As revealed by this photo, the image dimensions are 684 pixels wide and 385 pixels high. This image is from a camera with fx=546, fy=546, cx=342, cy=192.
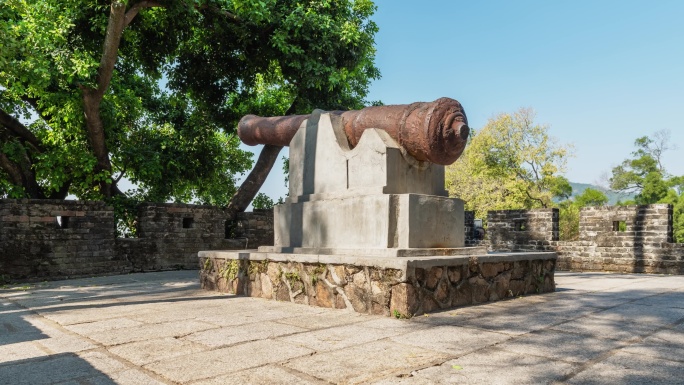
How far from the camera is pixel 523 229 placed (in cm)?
1159

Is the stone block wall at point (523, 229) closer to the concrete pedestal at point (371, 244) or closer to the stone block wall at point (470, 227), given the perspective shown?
the stone block wall at point (470, 227)

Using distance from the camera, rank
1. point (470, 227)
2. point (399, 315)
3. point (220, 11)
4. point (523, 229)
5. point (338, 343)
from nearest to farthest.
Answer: point (338, 343)
point (399, 315)
point (220, 11)
point (523, 229)
point (470, 227)

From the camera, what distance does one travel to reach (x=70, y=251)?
9.57 meters

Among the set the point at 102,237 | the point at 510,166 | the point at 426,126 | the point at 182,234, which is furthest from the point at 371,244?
the point at 510,166

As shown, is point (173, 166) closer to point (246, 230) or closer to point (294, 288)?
point (246, 230)

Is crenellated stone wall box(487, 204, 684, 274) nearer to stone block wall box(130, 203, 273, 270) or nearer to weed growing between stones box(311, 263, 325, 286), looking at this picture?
stone block wall box(130, 203, 273, 270)

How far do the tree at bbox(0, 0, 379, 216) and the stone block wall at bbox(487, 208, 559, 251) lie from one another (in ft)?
15.3

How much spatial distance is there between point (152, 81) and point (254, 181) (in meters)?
4.07

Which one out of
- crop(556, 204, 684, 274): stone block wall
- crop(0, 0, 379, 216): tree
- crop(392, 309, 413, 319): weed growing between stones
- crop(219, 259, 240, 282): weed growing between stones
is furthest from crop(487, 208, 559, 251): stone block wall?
crop(392, 309, 413, 319): weed growing between stones

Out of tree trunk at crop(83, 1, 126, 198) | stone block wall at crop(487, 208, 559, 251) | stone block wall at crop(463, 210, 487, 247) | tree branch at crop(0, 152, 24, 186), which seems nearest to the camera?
tree trunk at crop(83, 1, 126, 198)

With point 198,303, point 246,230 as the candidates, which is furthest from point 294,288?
point 246,230

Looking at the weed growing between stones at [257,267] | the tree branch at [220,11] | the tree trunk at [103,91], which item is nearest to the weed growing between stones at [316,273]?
the weed growing between stones at [257,267]

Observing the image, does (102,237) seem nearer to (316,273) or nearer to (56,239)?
(56,239)

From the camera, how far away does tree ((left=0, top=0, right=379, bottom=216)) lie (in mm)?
9875
